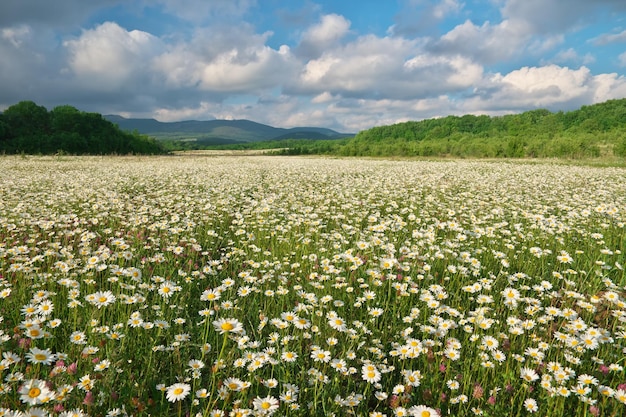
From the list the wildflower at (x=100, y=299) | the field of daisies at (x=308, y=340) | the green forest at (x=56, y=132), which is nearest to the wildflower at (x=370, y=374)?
the field of daisies at (x=308, y=340)

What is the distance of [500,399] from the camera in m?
2.82

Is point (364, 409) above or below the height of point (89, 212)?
below

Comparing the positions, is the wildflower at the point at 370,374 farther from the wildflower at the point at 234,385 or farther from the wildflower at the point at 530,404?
the wildflower at the point at 530,404

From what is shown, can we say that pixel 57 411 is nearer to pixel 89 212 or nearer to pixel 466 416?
pixel 466 416

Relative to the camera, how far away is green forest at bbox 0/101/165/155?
50.4 meters

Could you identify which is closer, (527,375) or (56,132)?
(527,375)

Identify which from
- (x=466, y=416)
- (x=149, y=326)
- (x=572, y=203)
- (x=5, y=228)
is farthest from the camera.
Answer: (x=572, y=203)

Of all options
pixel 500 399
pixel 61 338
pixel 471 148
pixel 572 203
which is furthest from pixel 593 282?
pixel 471 148

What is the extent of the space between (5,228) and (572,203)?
1368 centimetres

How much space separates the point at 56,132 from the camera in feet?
185

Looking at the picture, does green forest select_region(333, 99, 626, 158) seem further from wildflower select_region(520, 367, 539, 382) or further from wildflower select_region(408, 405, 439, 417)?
wildflower select_region(408, 405, 439, 417)

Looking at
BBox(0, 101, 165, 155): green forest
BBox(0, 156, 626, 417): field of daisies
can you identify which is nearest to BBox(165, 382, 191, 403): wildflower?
BBox(0, 156, 626, 417): field of daisies

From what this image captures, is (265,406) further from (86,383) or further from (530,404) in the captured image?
→ (530,404)

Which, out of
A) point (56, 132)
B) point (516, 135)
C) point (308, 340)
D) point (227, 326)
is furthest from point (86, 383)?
point (516, 135)
